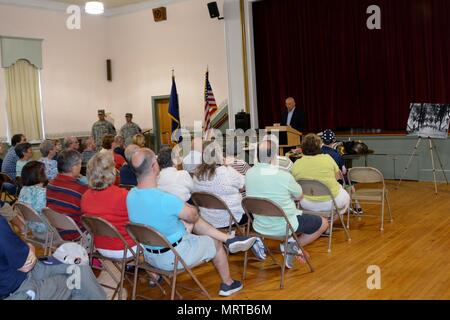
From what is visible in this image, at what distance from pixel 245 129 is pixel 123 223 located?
23.9ft

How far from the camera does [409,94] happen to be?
31.8 feet

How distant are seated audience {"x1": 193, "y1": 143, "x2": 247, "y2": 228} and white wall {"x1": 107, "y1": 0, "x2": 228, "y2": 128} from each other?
7652mm

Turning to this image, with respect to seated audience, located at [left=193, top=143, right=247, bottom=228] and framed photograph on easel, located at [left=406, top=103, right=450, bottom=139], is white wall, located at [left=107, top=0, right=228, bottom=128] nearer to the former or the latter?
framed photograph on easel, located at [left=406, top=103, right=450, bottom=139]

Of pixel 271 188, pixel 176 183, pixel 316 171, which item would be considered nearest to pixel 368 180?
pixel 316 171

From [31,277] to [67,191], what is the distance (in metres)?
1.41

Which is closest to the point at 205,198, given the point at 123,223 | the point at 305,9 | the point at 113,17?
the point at 123,223

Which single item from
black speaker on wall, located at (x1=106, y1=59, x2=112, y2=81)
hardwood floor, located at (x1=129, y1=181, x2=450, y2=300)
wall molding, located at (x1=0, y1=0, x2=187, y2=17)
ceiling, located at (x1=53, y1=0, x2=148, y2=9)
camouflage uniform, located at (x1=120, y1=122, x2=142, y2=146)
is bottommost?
hardwood floor, located at (x1=129, y1=181, x2=450, y2=300)

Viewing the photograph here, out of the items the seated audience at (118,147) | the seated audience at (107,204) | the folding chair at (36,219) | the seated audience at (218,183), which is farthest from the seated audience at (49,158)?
the seated audience at (107,204)

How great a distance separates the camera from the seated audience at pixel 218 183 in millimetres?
4633

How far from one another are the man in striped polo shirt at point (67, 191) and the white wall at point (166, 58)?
8.00m

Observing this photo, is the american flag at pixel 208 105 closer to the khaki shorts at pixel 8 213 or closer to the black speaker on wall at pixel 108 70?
the black speaker on wall at pixel 108 70

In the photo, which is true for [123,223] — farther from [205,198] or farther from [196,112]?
[196,112]

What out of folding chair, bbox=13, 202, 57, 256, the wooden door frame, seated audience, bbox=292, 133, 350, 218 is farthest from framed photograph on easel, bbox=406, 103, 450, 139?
the wooden door frame

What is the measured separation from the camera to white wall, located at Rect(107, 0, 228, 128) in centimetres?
1238
